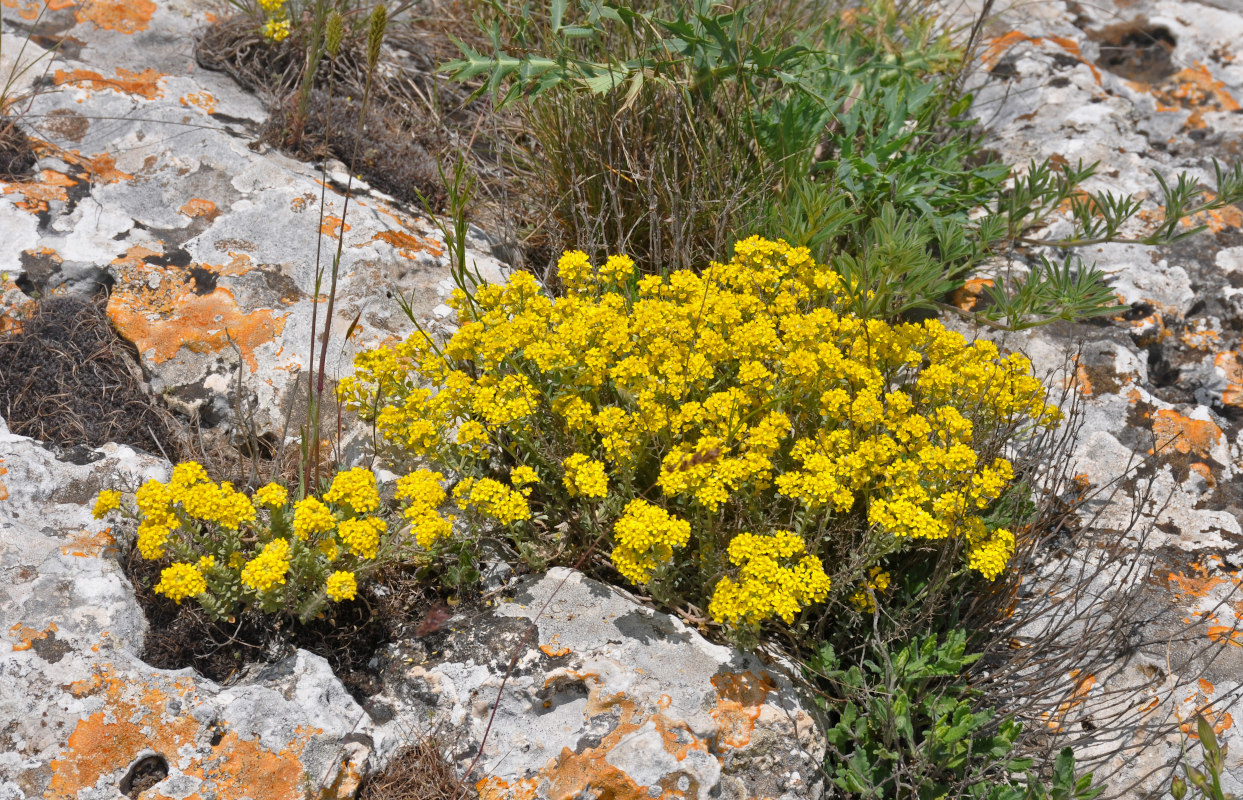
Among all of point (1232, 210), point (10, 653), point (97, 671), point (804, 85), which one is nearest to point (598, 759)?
point (97, 671)

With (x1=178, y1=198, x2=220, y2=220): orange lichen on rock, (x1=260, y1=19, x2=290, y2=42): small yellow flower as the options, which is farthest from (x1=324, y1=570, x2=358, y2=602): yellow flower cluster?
(x1=260, y1=19, x2=290, y2=42): small yellow flower

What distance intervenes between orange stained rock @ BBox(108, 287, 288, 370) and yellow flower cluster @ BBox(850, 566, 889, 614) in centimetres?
239

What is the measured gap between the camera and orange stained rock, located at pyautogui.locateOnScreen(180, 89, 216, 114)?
167 inches

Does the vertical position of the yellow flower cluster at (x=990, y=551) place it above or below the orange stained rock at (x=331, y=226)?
below

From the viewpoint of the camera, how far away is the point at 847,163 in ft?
11.9

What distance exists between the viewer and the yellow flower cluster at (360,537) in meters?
2.50

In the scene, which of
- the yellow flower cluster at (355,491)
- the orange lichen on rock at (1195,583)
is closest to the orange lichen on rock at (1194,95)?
the orange lichen on rock at (1195,583)

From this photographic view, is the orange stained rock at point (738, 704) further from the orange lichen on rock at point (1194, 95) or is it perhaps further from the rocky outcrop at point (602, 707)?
the orange lichen on rock at point (1194, 95)

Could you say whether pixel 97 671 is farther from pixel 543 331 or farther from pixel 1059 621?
pixel 1059 621

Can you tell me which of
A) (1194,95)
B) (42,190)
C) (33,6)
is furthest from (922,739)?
(33,6)

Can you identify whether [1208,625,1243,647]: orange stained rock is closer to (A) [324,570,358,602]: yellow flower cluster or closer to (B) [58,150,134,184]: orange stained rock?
(A) [324,570,358,602]: yellow flower cluster

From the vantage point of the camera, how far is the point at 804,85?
3891mm

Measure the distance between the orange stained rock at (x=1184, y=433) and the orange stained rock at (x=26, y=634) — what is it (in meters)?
3.97

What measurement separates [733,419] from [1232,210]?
131 inches
